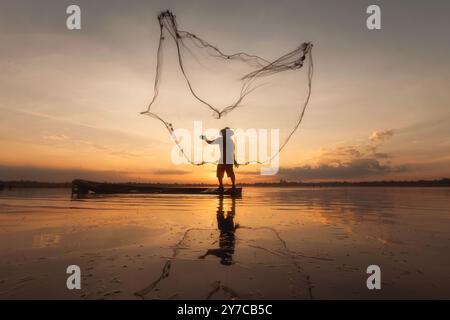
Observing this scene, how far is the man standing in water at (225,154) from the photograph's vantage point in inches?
814

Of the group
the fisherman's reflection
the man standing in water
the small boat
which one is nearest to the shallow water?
the fisherman's reflection

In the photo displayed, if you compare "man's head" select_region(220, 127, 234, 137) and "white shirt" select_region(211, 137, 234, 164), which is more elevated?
"man's head" select_region(220, 127, 234, 137)

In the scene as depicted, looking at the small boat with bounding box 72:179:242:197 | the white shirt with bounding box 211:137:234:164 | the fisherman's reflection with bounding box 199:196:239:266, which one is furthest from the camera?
the small boat with bounding box 72:179:242:197

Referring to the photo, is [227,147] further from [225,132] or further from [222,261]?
[222,261]

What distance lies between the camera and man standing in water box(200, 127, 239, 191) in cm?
2069

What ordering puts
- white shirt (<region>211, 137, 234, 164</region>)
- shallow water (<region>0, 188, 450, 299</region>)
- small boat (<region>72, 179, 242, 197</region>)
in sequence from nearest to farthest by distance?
shallow water (<region>0, 188, 450, 299</region>)
white shirt (<region>211, 137, 234, 164</region>)
small boat (<region>72, 179, 242, 197</region>)

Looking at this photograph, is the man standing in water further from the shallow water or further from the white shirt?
the shallow water

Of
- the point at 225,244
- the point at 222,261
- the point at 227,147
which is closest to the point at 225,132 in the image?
the point at 227,147

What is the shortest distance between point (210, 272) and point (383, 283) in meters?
2.25

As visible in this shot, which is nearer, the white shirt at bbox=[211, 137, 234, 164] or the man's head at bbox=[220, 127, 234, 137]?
the man's head at bbox=[220, 127, 234, 137]
